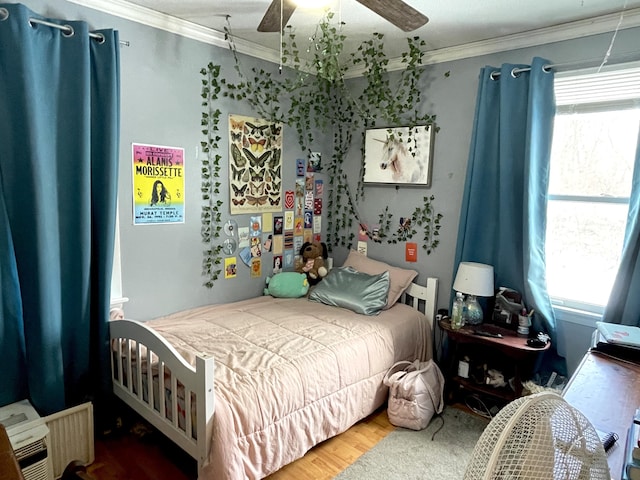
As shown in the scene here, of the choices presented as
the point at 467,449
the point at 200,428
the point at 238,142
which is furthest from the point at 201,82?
the point at 467,449

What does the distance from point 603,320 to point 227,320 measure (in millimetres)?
2205

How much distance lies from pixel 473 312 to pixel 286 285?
54.5 inches

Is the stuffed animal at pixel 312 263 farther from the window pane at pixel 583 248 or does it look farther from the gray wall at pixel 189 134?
the window pane at pixel 583 248

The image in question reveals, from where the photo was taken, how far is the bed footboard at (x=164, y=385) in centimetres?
169

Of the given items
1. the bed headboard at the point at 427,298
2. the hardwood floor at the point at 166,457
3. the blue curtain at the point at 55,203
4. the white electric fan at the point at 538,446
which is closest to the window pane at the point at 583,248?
the bed headboard at the point at 427,298

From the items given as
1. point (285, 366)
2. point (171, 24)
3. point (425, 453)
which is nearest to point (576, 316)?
point (425, 453)

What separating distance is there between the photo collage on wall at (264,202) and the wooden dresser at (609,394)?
2.19 m

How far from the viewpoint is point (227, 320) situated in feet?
8.57

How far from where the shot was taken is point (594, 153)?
8.05ft

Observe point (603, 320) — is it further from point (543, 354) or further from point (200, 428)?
point (200, 428)

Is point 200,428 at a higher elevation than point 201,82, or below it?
below

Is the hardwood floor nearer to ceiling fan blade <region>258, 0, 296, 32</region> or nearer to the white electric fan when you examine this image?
the white electric fan

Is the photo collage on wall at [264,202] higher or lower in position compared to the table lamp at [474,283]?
higher

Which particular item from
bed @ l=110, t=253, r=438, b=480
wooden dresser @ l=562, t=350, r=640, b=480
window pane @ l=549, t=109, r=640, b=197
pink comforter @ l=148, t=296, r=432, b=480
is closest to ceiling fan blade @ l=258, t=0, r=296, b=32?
bed @ l=110, t=253, r=438, b=480
